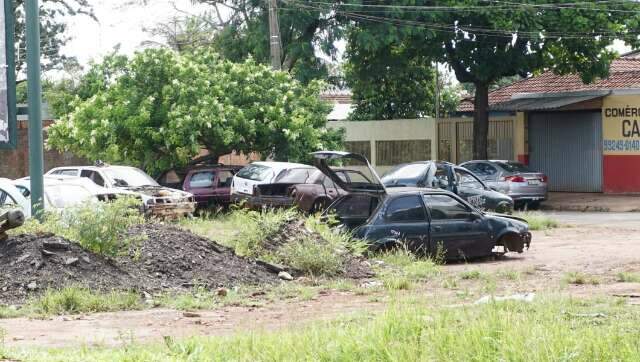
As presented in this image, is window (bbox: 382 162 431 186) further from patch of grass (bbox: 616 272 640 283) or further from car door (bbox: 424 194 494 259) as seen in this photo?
patch of grass (bbox: 616 272 640 283)

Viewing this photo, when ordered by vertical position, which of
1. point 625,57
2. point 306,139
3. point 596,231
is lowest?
point 596,231

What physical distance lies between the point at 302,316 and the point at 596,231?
46.6 ft

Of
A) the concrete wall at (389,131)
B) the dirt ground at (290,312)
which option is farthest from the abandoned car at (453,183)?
the concrete wall at (389,131)

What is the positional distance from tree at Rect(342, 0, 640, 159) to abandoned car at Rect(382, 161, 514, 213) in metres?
9.05

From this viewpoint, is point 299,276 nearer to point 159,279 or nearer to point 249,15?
point 159,279

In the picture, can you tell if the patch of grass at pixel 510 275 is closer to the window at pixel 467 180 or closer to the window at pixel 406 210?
the window at pixel 406 210

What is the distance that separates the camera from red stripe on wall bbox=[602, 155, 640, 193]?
36375mm

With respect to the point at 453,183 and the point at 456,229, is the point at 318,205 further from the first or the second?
the point at 456,229

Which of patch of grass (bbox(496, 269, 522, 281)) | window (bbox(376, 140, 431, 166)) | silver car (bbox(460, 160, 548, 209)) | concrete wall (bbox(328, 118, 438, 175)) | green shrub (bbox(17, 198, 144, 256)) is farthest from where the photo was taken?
window (bbox(376, 140, 431, 166))

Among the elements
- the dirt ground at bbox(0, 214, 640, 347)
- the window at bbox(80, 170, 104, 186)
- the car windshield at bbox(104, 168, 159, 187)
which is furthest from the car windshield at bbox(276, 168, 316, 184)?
the dirt ground at bbox(0, 214, 640, 347)

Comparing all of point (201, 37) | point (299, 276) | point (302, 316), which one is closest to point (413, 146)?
point (201, 37)

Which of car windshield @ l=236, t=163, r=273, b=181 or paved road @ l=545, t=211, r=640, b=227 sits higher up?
car windshield @ l=236, t=163, r=273, b=181

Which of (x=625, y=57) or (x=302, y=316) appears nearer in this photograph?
(x=302, y=316)

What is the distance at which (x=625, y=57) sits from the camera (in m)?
44.4
